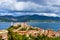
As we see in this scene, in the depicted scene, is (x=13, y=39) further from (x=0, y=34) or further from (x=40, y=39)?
(x=40, y=39)

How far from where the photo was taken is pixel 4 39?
1595 cm

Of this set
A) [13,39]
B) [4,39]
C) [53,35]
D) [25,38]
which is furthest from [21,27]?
[4,39]

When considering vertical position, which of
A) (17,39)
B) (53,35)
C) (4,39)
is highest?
(4,39)

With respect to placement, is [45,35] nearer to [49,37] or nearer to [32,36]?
[49,37]

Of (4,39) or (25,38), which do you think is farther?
(25,38)

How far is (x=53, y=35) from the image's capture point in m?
28.1

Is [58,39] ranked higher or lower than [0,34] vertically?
lower

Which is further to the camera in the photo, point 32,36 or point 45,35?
point 45,35

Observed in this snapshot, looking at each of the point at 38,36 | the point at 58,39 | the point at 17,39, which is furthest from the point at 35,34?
the point at 17,39

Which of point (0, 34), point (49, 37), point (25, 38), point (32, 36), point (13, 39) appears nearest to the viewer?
point (0, 34)

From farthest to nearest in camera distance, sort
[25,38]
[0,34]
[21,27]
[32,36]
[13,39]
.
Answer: [21,27] → [32,36] → [25,38] → [13,39] → [0,34]

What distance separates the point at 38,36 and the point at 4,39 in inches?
385

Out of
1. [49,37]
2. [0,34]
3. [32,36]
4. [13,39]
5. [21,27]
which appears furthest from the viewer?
[21,27]

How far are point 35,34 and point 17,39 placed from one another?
5.39 metres
